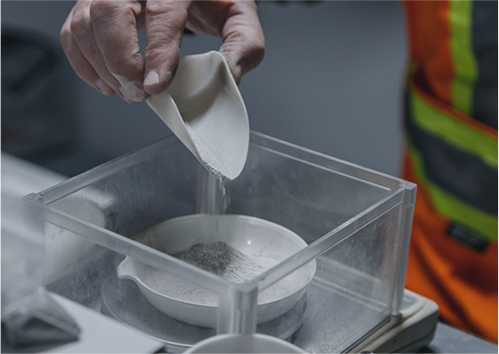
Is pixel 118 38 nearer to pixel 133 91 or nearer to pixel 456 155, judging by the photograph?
pixel 133 91

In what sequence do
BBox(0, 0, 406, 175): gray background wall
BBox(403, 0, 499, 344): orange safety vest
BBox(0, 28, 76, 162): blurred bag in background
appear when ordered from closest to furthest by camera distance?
BBox(403, 0, 499, 344): orange safety vest < BBox(0, 0, 406, 175): gray background wall < BBox(0, 28, 76, 162): blurred bag in background

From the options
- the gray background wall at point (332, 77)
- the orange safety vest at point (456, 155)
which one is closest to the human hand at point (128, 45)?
the orange safety vest at point (456, 155)

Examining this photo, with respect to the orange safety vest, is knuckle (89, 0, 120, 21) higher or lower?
higher

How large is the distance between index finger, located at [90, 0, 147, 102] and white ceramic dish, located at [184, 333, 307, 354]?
1.18 feet

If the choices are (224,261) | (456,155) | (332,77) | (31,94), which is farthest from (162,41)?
(31,94)

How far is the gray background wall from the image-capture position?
71.2 inches

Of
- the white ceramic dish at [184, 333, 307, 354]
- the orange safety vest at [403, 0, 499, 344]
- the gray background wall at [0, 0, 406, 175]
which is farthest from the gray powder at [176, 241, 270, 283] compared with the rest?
the gray background wall at [0, 0, 406, 175]

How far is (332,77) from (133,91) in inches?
50.1

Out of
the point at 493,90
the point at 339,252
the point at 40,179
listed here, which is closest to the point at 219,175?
the point at 339,252

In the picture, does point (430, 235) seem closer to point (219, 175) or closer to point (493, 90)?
point (493, 90)

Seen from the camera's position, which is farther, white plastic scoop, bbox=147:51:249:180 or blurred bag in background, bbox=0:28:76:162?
blurred bag in background, bbox=0:28:76:162

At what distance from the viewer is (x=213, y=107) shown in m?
0.81

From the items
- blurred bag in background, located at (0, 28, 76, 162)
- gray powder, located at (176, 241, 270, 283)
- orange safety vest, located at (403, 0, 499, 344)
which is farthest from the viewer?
blurred bag in background, located at (0, 28, 76, 162)

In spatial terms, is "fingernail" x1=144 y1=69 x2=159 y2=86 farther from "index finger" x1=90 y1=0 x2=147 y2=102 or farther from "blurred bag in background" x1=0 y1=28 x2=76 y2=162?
"blurred bag in background" x1=0 y1=28 x2=76 y2=162
